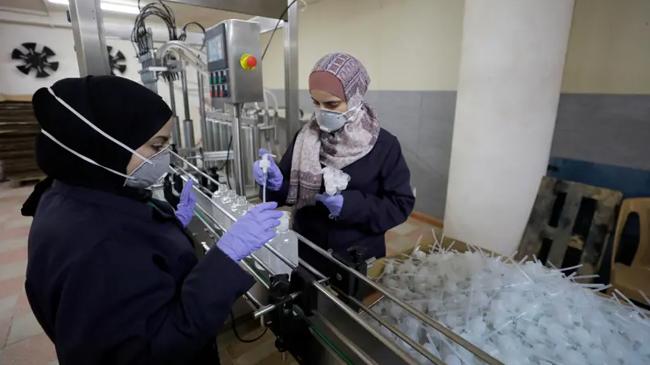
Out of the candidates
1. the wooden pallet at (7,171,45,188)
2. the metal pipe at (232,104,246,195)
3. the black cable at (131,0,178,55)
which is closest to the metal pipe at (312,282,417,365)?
the metal pipe at (232,104,246,195)

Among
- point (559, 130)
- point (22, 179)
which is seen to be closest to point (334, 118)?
point (559, 130)

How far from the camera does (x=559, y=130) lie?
2.56 metres

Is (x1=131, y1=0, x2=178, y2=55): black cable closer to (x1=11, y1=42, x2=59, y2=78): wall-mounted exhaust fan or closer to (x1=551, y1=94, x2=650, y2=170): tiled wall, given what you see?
(x1=551, y1=94, x2=650, y2=170): tiled wall

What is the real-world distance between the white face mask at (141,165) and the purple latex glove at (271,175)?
0.46m

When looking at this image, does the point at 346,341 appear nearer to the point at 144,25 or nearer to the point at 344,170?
the point at 344,170

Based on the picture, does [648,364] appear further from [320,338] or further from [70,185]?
[70,185]

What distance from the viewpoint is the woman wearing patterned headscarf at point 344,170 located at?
1.30 m

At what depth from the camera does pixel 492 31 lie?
88.7 inches

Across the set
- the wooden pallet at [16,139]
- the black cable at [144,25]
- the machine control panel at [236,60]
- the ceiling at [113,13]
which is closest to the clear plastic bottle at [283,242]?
the machine control panel at [236,60]

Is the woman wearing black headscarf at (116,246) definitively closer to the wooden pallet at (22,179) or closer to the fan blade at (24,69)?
the wooden pallet at (22,179)

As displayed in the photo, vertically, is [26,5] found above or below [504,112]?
above

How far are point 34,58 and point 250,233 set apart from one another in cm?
723

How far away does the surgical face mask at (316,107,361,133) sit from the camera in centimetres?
135

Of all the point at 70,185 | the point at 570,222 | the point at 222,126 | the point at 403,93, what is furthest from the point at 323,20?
the point at 70,185
